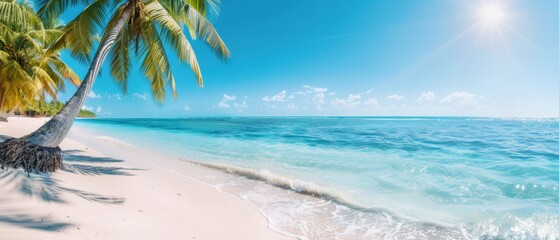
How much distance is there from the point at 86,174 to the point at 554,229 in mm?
8675

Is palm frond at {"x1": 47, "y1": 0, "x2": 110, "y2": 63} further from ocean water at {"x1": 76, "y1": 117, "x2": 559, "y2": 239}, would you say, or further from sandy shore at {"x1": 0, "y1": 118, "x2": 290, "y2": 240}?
ocean water at {"x1": 76, "y1": 117, "x2": 559, "y2": 239}

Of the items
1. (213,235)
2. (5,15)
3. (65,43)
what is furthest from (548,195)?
(5,15)

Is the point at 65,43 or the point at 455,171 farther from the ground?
the point at 65,43

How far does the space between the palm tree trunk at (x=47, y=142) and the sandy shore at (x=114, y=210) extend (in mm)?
326

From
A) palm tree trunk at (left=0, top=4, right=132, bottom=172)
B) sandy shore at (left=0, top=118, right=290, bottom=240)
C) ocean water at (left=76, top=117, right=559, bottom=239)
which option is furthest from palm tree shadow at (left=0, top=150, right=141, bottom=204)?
ocean water at (left=76, top=117, right=559, bottom=239)

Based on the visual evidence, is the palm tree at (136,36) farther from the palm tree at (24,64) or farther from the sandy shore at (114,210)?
the palm tree at (24,64)

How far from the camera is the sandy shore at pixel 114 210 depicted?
288cm

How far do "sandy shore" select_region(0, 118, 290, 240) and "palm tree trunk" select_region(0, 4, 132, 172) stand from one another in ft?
1.07

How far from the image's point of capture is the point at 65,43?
26.3 feet

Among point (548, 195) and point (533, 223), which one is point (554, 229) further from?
point (548, 195)

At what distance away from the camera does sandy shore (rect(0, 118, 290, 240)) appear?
288 cm

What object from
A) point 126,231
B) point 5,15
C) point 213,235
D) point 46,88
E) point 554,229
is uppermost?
point 5,15

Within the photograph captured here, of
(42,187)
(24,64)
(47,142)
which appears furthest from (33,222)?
(24,64)

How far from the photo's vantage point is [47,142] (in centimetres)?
555
